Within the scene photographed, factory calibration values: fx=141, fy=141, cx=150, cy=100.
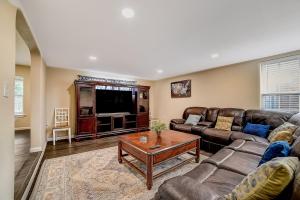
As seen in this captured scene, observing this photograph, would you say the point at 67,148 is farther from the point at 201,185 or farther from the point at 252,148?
the point at 252,148

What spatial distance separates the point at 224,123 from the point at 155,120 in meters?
1.92

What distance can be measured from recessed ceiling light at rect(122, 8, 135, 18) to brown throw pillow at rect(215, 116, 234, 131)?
3.34 metres

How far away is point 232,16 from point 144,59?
225 centimetres

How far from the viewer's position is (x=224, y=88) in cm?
434

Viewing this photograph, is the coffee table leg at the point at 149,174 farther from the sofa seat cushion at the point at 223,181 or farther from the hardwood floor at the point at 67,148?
the hardwood floor at the point at 67,148

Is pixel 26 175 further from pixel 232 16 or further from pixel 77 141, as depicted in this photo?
pixel 232 16

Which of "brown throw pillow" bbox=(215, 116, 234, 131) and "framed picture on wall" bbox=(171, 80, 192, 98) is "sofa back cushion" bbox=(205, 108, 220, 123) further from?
"framed picture on wall" bbox=(171, 80, 192, 98)

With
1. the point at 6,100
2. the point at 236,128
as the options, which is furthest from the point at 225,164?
the point at 6,100

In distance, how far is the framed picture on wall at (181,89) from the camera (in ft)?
17.9

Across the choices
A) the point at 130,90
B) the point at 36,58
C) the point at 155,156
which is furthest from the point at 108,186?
the point at 130,90

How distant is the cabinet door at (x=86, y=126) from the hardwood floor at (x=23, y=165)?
1.30 metres

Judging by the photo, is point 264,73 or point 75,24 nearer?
point 75,24

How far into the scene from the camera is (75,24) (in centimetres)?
206

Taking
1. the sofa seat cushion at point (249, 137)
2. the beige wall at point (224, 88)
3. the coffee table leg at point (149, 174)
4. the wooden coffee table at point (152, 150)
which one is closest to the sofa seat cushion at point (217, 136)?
the sofa seat cushion at point (249, 137)
